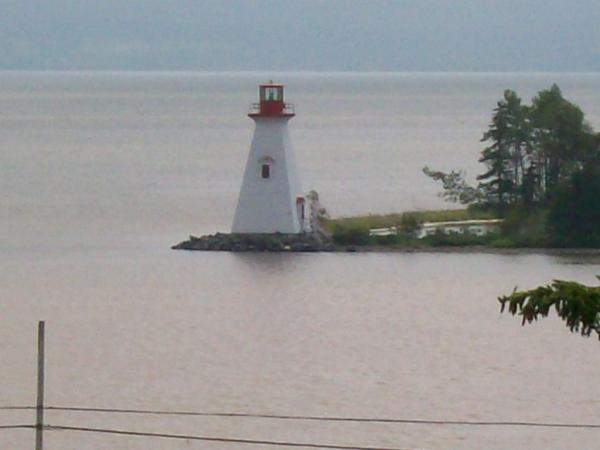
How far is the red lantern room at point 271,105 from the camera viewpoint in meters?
38.2

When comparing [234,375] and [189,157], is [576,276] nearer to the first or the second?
[234,375]

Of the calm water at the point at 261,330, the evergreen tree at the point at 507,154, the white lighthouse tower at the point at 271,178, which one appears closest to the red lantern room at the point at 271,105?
the white lighthouse tower at the point at 271,178

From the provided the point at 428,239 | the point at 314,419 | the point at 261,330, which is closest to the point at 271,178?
the point at 428,239

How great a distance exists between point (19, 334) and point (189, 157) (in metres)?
49.9

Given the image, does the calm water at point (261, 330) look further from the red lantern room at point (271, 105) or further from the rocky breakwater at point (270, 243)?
the red lantern room at point (271, 105)

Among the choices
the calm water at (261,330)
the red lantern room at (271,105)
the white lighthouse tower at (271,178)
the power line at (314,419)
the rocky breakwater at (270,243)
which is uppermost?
the red lantern room at (271,105)

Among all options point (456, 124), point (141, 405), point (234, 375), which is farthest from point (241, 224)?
point (456, 124)

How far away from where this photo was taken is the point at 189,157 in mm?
79938

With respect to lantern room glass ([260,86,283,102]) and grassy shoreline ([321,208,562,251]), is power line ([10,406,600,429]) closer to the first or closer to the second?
lantern room glass ([260,86,283,102])

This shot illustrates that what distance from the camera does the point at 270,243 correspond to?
3816cm

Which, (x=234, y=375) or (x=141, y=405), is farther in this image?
(x=234, y=375)

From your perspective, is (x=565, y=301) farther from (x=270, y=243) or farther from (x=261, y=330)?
(x=270, y=243)

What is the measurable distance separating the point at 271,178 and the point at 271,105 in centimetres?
141

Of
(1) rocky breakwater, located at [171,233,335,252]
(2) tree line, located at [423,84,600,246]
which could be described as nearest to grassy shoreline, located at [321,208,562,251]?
(2) tree line, located at [423,84,600,246]
